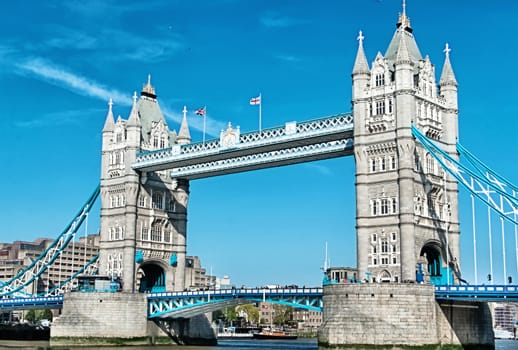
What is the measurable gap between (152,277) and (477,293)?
39.9 m

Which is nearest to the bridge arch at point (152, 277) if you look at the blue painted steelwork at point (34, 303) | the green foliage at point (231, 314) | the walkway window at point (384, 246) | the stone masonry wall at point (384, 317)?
the blue painted steelwork at point (34, 303)

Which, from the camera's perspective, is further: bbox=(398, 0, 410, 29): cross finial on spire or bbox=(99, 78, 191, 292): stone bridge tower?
bbox=(99, 78, 191, 292): stone bridge tower

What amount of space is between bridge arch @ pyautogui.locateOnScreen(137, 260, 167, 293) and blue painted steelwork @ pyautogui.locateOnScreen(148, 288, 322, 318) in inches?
223

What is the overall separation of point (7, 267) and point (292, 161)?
12966 centimetres

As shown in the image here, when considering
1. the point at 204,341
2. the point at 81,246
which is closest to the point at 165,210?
the point at 204,341

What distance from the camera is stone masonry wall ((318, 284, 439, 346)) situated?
5600 cm

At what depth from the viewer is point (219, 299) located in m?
72.6

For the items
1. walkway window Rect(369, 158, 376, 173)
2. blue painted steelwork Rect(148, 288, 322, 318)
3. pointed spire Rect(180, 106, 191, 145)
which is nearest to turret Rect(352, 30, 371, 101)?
walkway window Rect(369, 158, 376, 173)

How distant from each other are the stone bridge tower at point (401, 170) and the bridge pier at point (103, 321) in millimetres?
24223

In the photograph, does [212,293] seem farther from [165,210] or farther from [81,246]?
[81,246]

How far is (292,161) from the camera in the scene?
238 ft

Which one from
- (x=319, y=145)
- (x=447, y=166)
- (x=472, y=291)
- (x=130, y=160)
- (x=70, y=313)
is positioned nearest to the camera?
(x=472, y=291)

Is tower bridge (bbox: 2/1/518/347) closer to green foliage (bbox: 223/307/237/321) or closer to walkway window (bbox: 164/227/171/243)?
walkway window (bbox: 164/227/171/243)

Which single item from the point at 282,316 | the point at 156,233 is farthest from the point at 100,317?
the point at 282,316
